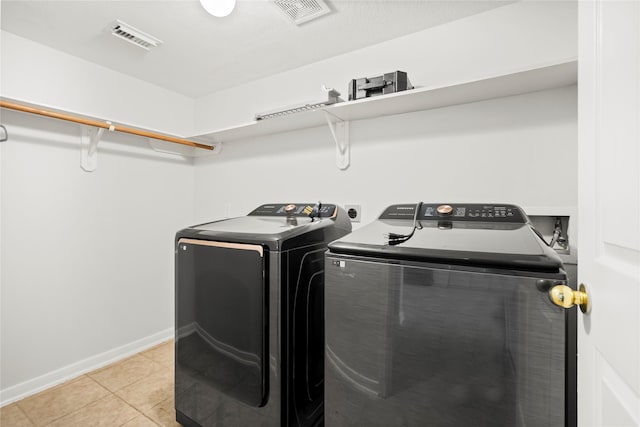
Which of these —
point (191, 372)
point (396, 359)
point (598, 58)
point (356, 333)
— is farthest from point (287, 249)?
point (598, 58)

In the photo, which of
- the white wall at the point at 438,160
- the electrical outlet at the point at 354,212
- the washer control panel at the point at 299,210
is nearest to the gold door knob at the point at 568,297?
the white wall at the point at 438,160

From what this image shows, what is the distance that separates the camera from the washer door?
4.50 ft

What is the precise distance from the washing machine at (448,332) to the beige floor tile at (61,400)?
180cm

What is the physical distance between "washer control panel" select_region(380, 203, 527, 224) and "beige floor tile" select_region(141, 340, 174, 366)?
7.22ft

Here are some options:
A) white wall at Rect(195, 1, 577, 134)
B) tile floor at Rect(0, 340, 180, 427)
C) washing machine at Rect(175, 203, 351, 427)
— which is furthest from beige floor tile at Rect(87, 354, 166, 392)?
white wall at Rect(195, 1, 577, 134)

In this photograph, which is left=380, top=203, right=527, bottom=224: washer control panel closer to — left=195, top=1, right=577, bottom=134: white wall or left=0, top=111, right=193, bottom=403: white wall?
left=195, top=1, right=577, bottom=134: white wall

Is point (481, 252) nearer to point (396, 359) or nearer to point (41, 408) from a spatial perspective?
point (396, 359)

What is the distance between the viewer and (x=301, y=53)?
224 centimetres

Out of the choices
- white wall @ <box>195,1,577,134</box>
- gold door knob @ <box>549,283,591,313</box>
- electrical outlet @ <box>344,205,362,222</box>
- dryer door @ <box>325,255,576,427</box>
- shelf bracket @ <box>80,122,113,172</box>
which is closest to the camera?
gold door knob @ <box>549,283,591,313</box>

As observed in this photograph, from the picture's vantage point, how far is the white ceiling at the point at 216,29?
1729mm

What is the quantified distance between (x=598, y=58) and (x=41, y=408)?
10.1ft

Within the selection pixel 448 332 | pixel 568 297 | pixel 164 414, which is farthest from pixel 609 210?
pixel 164 414

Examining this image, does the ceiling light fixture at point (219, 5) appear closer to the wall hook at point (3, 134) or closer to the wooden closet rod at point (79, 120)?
the wooden closet rod at point (79, 120)

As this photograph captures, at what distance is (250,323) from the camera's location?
1.39m
